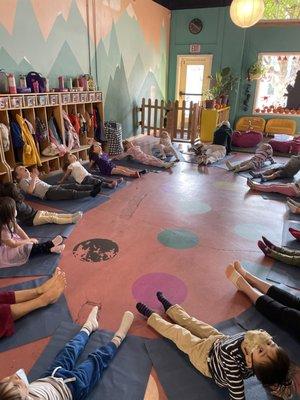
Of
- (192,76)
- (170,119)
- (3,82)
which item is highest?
(192,76)

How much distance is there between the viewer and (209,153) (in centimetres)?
595

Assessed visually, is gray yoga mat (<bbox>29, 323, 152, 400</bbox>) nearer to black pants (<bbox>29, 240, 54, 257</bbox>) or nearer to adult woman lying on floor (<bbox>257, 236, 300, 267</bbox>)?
black pants (<bbox>29, 240, 54, 257</bbox>)

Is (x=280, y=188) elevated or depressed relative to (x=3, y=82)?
depressed

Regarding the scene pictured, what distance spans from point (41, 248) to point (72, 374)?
4.72ft

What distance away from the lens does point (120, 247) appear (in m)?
2.99

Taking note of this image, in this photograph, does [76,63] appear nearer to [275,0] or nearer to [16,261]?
[16,261]

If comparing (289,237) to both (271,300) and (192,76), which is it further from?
(192,76)

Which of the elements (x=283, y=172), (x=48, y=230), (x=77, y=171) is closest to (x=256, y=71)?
(x=283, y=172)

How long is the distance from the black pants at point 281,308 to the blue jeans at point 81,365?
1064mm

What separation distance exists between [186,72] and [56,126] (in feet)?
18.3

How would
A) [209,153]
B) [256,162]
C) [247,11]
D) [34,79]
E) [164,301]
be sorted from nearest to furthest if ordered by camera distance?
[164,301] < [34,79] < [247,11] < [256,162] < [209,153]

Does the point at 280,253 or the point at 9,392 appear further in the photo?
the point at 280,253

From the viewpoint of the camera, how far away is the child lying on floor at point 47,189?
3852mm

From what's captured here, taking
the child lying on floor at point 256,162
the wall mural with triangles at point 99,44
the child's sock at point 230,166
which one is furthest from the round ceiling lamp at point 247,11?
the wall mural with triangles at point 99,44
